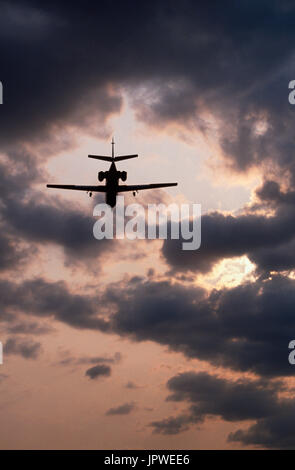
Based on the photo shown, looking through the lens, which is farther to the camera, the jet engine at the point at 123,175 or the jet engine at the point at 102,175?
the jet engine at the point at 123,175

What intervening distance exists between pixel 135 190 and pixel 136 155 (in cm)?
1031

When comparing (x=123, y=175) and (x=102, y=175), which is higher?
(x=123, y=175)

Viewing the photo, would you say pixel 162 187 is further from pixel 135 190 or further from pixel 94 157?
pixel 94 157

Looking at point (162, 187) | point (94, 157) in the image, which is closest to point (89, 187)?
point (94, 157)

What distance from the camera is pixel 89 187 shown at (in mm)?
124750

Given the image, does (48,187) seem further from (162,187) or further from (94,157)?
(162,187)

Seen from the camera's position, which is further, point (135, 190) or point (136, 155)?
point (135, 190)

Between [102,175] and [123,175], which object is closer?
[102,175]

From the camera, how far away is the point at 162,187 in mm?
124375

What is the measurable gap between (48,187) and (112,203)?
13.0 m

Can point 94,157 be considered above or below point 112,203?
above

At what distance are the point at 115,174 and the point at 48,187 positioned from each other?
A: 13.7 m

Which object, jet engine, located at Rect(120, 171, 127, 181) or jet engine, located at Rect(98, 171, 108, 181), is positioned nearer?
jet engine, located at Rect(98, 171, 108, 181)

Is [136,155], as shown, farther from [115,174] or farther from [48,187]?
[48,187]
